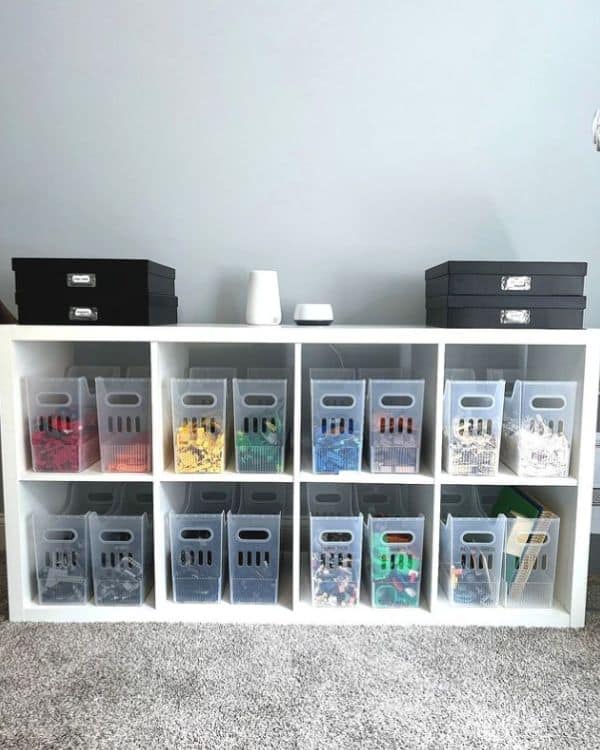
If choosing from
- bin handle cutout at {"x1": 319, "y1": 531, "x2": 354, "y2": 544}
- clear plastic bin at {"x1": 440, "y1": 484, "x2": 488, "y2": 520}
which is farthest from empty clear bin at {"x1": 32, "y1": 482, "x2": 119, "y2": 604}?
clear plastic bin at {"x1": 440, "y1": 484, "x2": 488, "y2": 520}

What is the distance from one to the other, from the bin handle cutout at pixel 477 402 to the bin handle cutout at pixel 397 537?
0.36 meters

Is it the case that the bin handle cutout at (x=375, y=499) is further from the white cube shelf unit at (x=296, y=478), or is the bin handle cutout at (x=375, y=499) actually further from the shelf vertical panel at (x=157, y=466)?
the shelf vertical panel at (x=157, y=466)

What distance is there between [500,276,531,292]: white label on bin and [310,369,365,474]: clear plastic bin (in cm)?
44

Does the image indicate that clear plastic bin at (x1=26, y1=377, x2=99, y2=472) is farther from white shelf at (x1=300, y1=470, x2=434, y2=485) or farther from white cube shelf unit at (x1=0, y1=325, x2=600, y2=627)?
white shelf at (x1=300, y1=470, x2=434, y2=485)

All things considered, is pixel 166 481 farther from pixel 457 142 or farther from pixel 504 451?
pixel 457 142

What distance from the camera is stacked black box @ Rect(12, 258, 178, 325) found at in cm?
155

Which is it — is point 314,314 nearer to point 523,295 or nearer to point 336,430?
point 336,430

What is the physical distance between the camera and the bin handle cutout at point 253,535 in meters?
1.61

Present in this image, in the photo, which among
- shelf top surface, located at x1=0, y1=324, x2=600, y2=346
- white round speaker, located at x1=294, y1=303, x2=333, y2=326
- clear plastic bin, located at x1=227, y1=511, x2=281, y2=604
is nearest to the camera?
shelf top surface, located at x1=0, y1=324, x2=600, y2=346

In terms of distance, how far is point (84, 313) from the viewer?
5.09 ft

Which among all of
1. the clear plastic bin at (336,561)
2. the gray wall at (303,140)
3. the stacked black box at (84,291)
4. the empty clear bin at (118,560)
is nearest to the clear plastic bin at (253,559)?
the clear plastic bin at (336,561)

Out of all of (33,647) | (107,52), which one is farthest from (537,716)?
(107,52)

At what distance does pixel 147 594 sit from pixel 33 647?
301mm

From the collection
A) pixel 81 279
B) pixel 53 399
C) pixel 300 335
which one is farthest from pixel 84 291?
pixel 300 335
